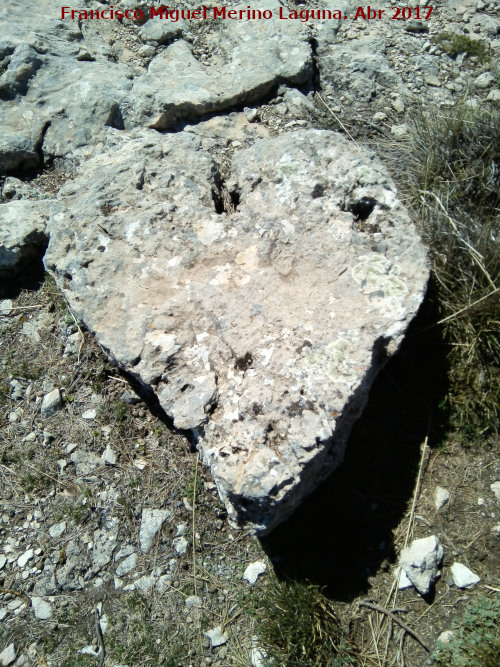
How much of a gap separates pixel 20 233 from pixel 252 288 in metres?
1.69

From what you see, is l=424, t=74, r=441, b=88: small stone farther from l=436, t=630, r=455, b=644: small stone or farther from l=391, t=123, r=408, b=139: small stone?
l=436, t=630, r=455, b=644: small stone

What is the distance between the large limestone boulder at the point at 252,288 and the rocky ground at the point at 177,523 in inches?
16.5

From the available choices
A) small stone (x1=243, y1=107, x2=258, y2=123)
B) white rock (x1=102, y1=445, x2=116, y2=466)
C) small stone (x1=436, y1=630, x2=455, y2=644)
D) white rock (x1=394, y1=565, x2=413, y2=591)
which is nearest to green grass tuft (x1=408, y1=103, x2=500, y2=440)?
white rock (x1=394, y1=565, x2=413, y2=591)

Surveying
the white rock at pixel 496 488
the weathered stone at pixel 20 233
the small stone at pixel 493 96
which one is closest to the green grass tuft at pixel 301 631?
the white rock at pixel 496 488

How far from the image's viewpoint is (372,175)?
2.70m

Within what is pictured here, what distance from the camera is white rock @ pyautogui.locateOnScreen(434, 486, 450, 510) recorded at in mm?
2635

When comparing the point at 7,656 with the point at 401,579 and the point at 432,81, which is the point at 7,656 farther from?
the point at 432,81

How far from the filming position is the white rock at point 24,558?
277 centimetres

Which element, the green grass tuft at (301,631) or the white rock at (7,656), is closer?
the green grass tuft at (301,631)

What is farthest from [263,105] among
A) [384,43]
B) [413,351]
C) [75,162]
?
[413,351]

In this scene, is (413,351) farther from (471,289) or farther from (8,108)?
(8,108)

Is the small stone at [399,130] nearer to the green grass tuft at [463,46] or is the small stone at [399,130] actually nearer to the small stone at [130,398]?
the green grass tuft at [463,46]

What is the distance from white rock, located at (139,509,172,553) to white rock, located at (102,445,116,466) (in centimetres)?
32

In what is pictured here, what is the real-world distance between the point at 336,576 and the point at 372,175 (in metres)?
1.91
